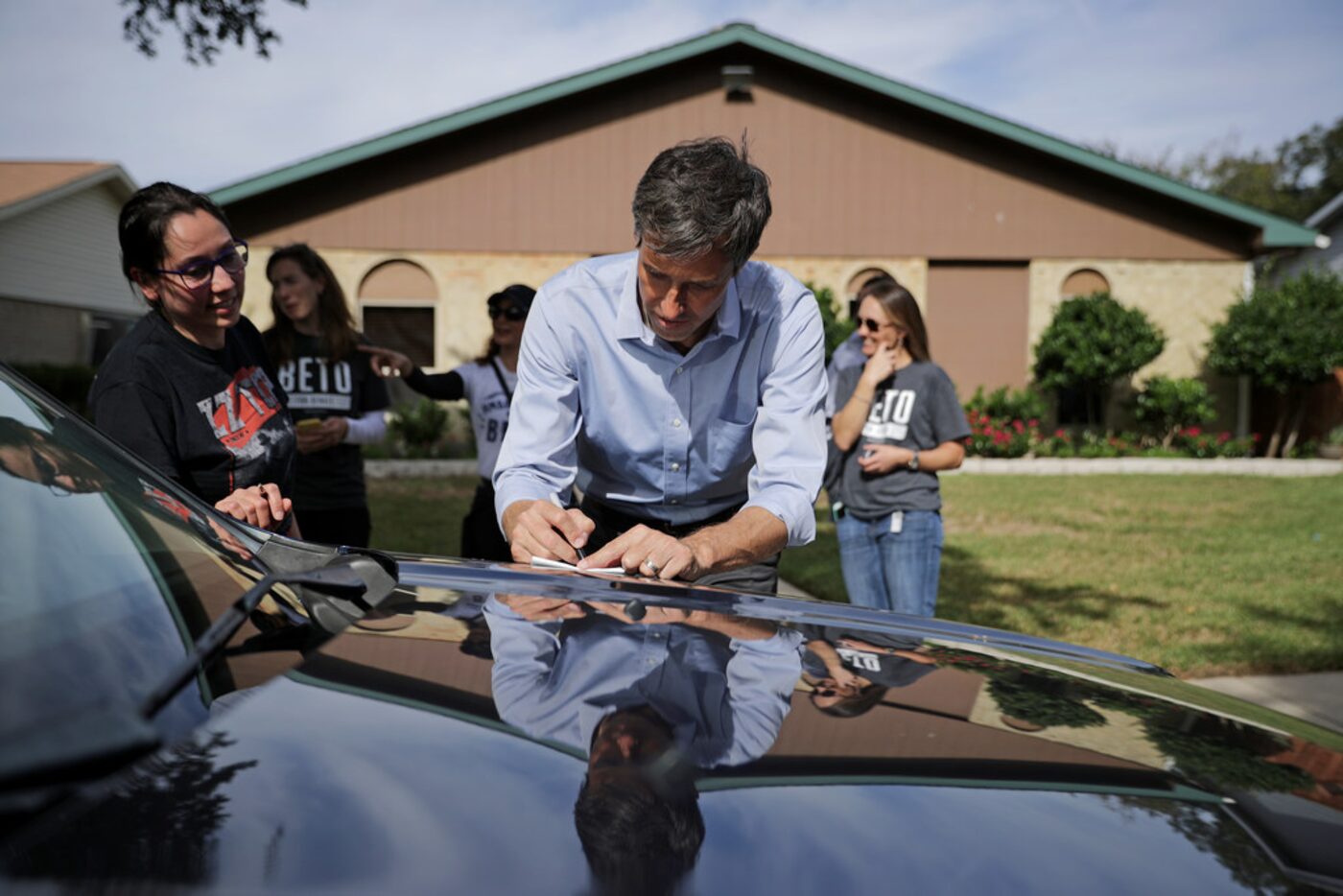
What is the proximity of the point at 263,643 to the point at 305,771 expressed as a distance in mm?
399

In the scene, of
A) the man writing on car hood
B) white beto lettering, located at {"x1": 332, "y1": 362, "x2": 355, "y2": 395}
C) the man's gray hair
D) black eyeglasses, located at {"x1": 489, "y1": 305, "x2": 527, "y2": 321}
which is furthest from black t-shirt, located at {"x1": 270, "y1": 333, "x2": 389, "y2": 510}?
the man's gray hair

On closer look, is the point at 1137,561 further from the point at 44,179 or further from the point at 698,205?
the point at 44,179

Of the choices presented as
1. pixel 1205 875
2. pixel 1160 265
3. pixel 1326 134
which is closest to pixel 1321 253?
pixel 1160 265

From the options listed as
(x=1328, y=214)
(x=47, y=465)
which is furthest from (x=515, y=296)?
(x=1328, y=214)

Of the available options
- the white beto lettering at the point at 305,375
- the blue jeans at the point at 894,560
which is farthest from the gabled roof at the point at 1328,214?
the white beto lettering at the point at 305,375

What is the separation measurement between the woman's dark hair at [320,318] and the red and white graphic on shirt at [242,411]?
163cm

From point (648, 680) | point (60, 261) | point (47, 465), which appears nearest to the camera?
point (648, 680)

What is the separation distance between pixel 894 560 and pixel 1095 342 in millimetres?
13513

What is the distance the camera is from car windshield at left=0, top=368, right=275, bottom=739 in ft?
3.73

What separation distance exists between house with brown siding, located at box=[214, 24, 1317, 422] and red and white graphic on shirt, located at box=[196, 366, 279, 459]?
1416 cm

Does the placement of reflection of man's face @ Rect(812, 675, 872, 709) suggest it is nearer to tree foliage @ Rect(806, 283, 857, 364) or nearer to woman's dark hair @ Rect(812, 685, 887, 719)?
woman's dark hair @ Rect(812, 685, 887, 719)

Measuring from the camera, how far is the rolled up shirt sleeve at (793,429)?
8.93 feet

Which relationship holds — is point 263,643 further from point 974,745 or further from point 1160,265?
point 1160,265

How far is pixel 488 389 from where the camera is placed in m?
5.49
